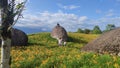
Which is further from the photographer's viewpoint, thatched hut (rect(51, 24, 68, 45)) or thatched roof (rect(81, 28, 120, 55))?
thatched hut (rect(51, 24, 68, 45))

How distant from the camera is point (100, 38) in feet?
75.7

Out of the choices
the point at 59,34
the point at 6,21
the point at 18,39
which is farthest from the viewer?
the point at 59,34

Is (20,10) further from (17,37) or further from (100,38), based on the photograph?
(17,37)

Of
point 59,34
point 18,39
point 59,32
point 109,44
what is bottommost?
point 109,44

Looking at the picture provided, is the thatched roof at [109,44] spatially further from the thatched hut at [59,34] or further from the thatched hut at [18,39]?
the thatched hut at [59,34]

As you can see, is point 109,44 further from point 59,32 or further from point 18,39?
point 59,32

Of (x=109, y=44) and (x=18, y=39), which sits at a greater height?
(x=18, y=39)

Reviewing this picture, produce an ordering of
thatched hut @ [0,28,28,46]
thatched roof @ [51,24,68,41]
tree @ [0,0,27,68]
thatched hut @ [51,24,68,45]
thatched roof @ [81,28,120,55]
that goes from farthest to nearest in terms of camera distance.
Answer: thatched roof @ [51,24,68,41] → thatched hut @ [51,24,68,45] → thatched hut @ [0,28,28,46] → thatched roof @ [81,28,120,55] → tree @ [0,0,27,68]

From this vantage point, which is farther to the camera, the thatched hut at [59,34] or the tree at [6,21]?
the thatched hut at [59,34]

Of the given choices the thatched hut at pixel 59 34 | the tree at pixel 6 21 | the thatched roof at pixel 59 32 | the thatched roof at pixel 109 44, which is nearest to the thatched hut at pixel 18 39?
the thatched hut at pixel 59 34

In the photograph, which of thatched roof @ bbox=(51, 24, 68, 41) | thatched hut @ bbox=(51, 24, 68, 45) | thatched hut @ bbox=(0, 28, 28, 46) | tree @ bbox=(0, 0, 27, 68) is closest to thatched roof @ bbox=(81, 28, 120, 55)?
tree @ bbox=(0, 0, 27, 68)

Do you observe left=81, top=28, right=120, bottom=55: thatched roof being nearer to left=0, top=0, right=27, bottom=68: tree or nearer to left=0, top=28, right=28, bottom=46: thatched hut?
left=0, top=0, right=27, bottom=68: tree

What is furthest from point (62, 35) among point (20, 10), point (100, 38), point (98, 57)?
point (20, 10)

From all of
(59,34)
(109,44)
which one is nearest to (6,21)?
(109,44)
